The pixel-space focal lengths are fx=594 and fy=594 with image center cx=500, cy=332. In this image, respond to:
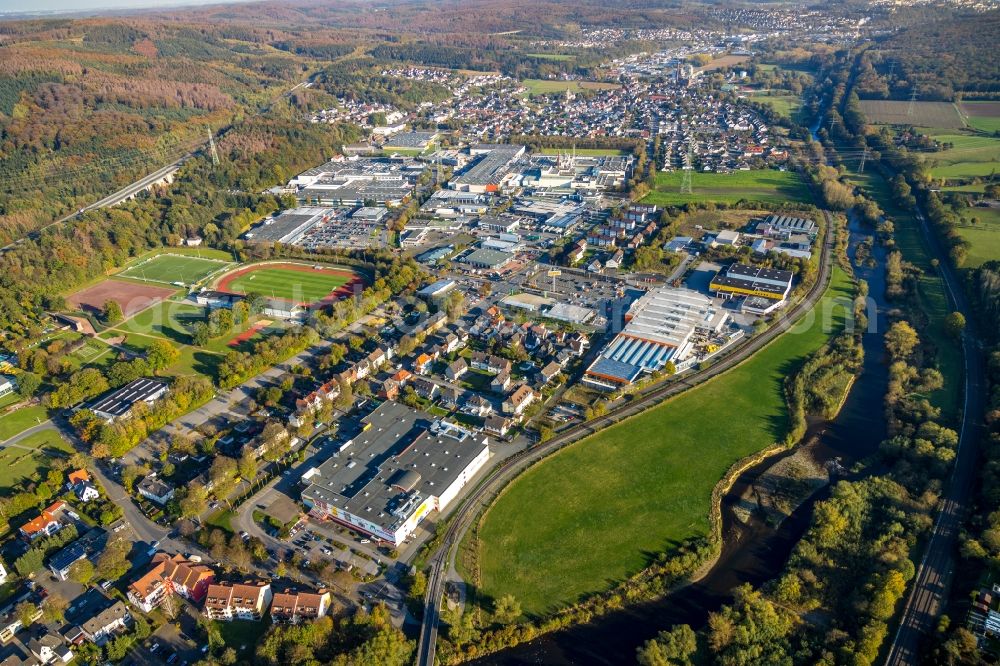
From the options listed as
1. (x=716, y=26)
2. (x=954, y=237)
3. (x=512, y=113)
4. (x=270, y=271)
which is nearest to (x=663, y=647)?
(x=270, y=271)

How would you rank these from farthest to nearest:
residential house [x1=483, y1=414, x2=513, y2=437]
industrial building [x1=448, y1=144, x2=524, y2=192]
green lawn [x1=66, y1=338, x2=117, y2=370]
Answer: industrial building [x1=448, y1=144, x2=524, y2=192] < green lawn [x1=66, y1=338, x2=117, y2=370] < residential house [x1=483, y1=414, x2=513, y2=437]

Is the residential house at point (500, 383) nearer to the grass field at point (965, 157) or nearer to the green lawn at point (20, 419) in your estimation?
the green lawn at point (20, 419)

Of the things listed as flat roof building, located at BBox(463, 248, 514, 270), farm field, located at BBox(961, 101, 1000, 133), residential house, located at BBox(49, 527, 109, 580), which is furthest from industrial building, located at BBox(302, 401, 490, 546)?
farm field, located at BBox(961, 101, 1000, 133)

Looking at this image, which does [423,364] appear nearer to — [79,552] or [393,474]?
[393,474]

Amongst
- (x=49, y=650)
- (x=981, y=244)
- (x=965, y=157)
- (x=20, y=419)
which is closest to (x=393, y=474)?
(x=49, y=650)

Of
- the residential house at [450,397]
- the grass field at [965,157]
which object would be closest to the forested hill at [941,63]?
the grass field at [965,157]

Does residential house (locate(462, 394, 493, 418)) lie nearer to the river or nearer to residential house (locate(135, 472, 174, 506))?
the river

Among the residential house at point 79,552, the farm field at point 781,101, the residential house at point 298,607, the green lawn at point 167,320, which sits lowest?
the green lawn at point 167,320
